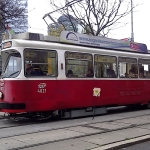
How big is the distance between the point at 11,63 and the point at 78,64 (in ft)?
8.81

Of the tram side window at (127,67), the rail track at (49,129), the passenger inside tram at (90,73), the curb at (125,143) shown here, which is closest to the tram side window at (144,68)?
the tram side window at (127,67)

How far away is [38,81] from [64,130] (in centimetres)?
230

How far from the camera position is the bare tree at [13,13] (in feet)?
65.3

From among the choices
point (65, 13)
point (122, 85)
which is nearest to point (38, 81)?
point (122, 85)

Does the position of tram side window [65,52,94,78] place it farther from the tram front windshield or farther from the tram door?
the tram front windshield

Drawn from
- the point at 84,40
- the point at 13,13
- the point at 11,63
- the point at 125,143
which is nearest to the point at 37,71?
the point at 11,63

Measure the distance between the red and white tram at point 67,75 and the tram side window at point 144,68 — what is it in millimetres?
192

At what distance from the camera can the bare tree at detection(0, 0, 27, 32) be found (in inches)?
784

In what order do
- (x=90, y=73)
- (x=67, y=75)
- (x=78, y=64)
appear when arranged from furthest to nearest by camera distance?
1. (x=90, y=73)
2. (x=78, y=64)
3. (x=67, y=75)

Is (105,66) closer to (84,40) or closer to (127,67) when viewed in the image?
(84,40)

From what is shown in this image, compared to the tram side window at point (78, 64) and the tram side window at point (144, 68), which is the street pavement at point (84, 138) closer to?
the tram side window at point (78, 64)

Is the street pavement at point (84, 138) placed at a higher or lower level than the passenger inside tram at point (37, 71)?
lower

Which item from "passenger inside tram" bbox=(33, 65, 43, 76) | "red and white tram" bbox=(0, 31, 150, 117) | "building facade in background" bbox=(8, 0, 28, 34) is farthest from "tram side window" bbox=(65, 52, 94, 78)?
"building facade in background" bbox=(8, 0, 28, 34)

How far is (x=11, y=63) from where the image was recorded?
1091 centimetres
